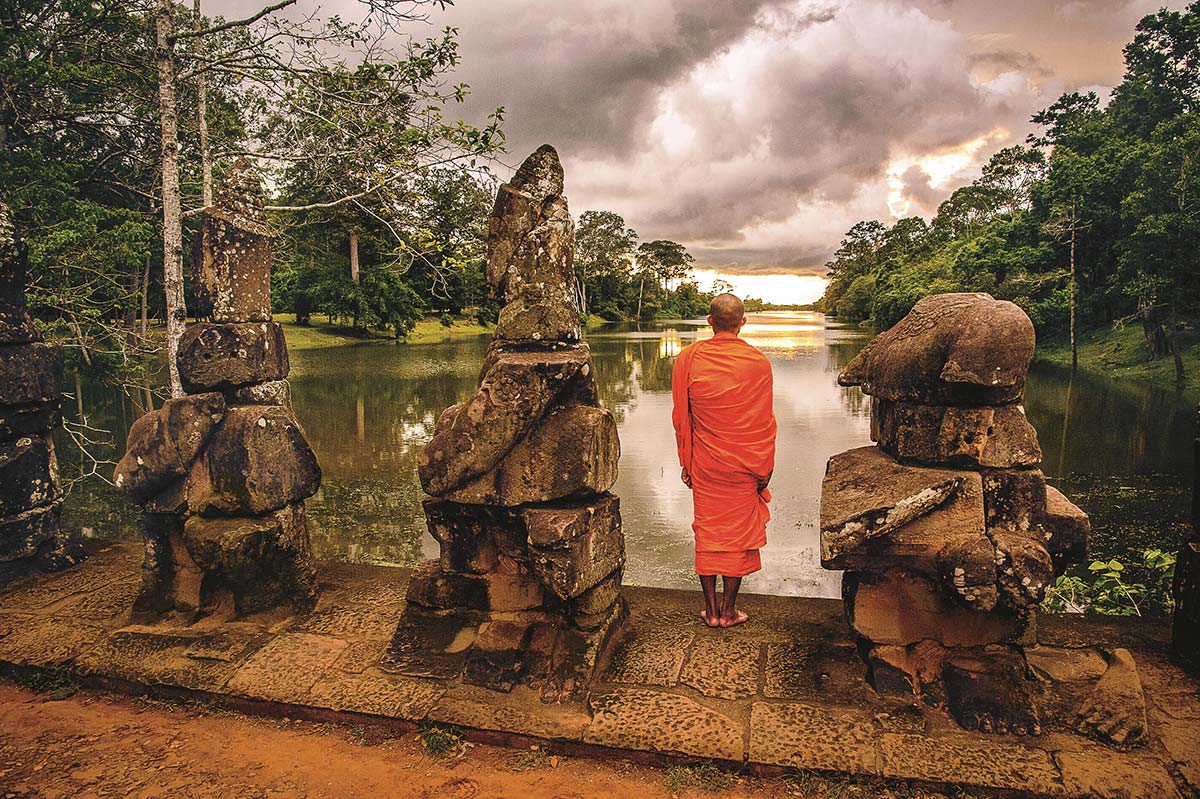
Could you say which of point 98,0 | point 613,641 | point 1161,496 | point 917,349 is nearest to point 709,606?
point 613,641

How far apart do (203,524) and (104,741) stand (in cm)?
96

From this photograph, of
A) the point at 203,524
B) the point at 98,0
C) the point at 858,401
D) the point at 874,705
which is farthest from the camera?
the point at 858,401

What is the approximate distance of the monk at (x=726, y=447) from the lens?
122 inches

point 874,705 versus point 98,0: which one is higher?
point 98,0

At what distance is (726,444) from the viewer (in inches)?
122

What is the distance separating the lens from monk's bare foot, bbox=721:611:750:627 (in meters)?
3.13

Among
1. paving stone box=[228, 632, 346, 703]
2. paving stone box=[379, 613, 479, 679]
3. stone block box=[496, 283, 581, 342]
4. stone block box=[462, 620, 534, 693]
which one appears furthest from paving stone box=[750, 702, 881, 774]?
paving stone box=[228, 632, 346, 703]

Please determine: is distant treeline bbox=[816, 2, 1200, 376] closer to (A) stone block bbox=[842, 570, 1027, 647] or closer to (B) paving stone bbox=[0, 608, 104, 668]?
(A) stone block bbox=[842, 570, 1027, 647]

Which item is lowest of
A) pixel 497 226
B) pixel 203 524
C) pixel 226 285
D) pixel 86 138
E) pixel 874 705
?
pixel 874 705

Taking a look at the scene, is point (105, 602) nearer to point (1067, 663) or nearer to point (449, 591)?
point (449, 591)

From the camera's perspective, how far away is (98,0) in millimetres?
7949

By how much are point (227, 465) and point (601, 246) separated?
57.1 metres

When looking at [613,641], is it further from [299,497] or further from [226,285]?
[226,285]

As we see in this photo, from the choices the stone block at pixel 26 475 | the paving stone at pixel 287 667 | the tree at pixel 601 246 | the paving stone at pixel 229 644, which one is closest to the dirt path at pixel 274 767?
the paving stone at pixel 287 667
